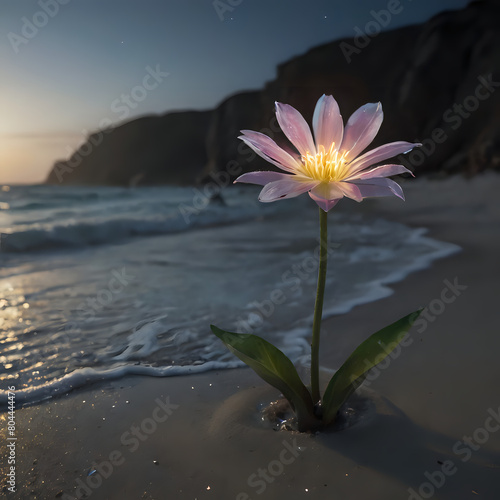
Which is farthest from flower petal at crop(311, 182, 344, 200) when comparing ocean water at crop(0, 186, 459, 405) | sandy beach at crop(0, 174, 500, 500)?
ocean water at crop(0, 186, 459, 405)

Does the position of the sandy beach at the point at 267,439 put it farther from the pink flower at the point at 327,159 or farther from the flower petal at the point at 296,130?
the flower petal at the point at 296,130

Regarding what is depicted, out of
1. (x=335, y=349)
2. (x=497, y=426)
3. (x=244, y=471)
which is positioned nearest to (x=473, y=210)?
(x=335, y=349)

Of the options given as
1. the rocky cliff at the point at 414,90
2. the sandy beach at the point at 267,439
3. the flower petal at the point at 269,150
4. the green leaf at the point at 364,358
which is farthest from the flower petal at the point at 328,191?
the rocky cliff at the point at 414,90

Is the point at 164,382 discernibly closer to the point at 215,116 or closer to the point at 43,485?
the point at 43,485

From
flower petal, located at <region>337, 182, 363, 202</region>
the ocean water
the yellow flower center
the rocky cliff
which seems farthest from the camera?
the rocky cliff

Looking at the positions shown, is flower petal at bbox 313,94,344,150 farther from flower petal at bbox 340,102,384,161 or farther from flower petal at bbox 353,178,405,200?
flower petal at bbox 353,178,405,200

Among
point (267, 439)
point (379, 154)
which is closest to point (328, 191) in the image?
point (379, 154)
